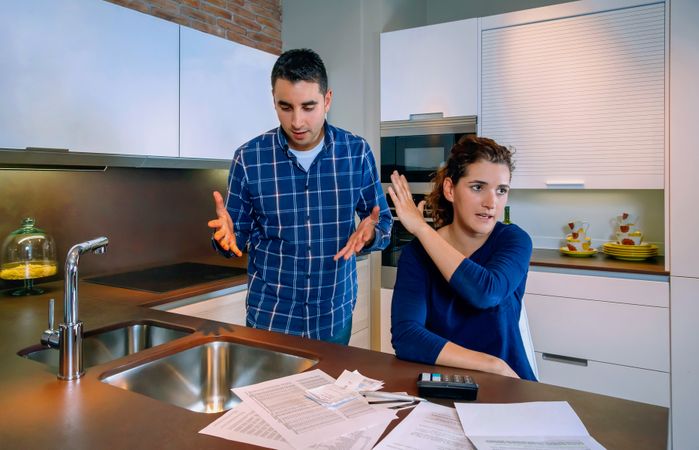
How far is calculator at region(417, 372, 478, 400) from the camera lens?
40.8 inches

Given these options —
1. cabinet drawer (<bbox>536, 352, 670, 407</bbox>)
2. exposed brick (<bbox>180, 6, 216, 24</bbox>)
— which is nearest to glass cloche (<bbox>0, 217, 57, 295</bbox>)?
exposed brick (<bbox>180, 6, 216, 24</bbox>)

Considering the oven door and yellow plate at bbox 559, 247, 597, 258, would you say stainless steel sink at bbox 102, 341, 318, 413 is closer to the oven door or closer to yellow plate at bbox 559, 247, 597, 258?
the oven door

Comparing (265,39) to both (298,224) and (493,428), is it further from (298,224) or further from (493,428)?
(493,428)

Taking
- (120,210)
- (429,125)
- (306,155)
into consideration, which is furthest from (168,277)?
(429,125)

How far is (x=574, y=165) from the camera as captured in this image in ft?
9.40

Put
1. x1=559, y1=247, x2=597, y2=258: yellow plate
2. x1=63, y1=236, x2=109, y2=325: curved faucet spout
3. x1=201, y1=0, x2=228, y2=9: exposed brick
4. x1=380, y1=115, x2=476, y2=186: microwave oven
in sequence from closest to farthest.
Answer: x1=63, y1=236, x2=109, y2=325: curved faucet spout
x1=559, y1=247, x2=597, y2=258: yellow plate
x1=201, y1=0, x2=228, y2=9: exposed brick
x1=380, y1=115, x2=476, y2=186: microwave oven

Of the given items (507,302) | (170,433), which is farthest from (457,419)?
(507,302)

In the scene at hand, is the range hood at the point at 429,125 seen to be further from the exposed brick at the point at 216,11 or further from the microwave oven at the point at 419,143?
the exposed brick at the point at 216,11

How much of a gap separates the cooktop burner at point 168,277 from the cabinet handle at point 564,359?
1.70 metres

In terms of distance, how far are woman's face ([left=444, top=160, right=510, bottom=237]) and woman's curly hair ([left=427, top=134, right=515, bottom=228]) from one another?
0.6 inches

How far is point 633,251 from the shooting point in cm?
279

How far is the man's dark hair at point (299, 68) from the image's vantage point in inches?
64.7

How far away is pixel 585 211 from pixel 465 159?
6.49ft

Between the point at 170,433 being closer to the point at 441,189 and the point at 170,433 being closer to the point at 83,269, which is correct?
the point at 441,189
